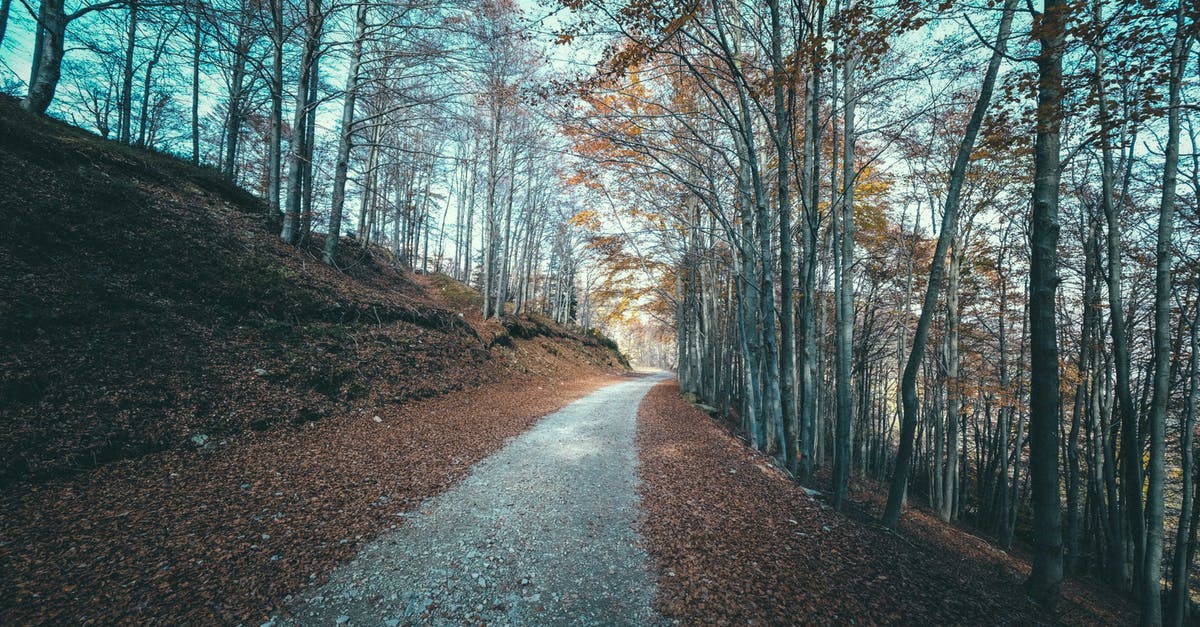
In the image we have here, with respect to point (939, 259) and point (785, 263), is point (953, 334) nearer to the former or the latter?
point (939, 259)

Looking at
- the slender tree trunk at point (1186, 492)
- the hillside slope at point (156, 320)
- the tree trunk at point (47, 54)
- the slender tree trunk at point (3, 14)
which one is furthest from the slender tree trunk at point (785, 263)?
the slender tree trunk at point (3, 14)

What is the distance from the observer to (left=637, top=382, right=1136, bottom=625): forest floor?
8.86ft

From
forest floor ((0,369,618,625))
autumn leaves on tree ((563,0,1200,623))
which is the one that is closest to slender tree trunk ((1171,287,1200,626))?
autumn leaves on tree ((563,0,1200,623))

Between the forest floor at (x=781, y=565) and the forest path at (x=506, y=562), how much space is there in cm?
31

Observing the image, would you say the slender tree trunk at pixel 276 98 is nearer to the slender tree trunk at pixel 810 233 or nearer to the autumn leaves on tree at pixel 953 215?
the autumn leaves on tree at pixel 953 215

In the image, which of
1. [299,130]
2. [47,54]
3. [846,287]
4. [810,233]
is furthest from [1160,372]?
[47,54]

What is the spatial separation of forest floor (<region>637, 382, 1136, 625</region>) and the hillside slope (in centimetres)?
531

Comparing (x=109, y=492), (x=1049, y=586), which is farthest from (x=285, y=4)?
(x=1049, y=586)

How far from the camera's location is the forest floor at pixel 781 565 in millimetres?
2701

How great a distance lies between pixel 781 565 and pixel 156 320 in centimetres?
804

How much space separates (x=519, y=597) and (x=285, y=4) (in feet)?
43.9

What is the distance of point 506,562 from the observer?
317 centimetres

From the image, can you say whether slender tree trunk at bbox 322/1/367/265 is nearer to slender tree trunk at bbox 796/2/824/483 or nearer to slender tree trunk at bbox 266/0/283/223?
slender tree trunk at bbox 266/0/283/223

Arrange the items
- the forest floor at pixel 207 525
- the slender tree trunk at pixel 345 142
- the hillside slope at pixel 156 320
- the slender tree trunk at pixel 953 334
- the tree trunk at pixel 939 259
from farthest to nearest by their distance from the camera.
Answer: the slender tree trunk at pixel 953 334 → the slender tree trunk at pixel 345 142 → the tree trunk at pixel 939 259 → the hillside slope at pixel 156 320 → the forest floor at pixel 207 525
